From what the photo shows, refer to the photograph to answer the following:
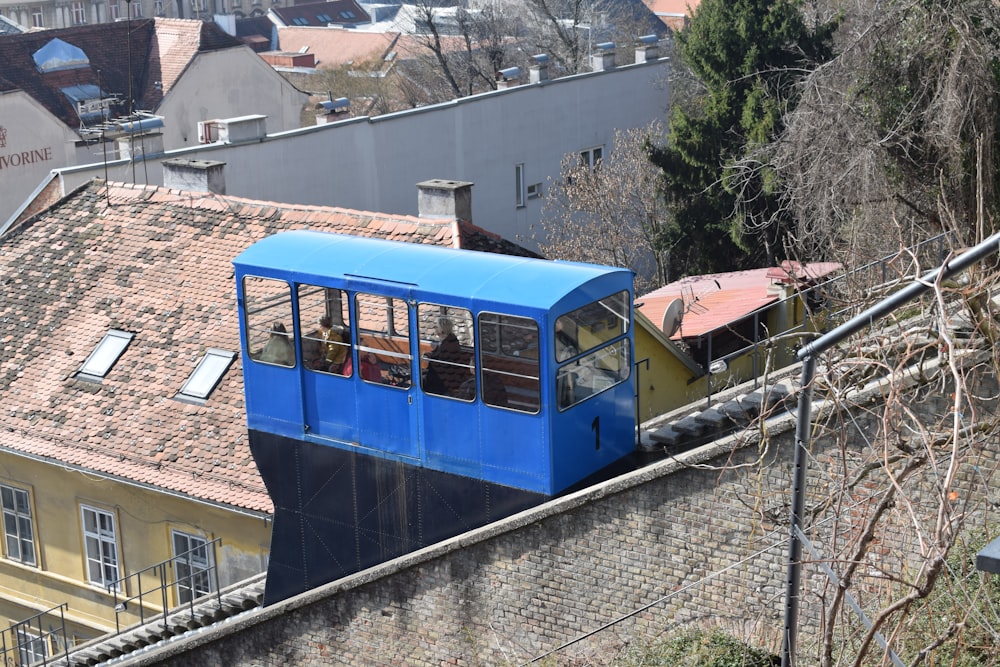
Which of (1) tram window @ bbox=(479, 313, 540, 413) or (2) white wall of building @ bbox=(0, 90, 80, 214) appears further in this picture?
(2) white wall of building @ bbox=(0, 90, 80, 214)

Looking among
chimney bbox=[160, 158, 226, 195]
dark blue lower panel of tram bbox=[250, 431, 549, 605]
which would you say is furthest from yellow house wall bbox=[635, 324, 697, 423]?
chimney bbox=[160, 158, 226, 195]

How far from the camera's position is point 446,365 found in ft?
40.5

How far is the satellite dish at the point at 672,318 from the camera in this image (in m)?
17.3

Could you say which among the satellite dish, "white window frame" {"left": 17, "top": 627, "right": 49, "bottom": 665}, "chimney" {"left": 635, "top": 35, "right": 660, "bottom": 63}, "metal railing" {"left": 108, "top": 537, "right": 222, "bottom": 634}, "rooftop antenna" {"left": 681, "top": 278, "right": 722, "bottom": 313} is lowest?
"white window frame" {"left": 17, "top": 627, "right": 49, "bottom": 665}

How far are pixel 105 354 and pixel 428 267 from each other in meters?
8.36

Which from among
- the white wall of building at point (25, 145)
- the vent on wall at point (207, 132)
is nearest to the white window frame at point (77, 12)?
the white wall of building at point (25, 145)

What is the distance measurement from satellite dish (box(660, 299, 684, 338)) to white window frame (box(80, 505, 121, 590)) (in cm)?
835

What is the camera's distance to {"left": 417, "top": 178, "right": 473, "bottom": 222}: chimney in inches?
763

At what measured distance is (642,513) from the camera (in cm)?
1152

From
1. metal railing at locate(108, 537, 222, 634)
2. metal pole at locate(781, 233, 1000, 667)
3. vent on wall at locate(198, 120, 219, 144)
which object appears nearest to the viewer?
metal pole at locate(781, 233, 1000, 667)

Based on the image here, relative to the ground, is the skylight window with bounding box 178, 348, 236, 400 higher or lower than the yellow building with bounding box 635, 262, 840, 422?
lower

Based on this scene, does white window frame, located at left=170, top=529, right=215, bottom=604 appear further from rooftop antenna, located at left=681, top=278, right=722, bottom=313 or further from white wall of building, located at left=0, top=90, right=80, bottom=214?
white wall of building, located at left=0, top=90, right=80, bottom=214

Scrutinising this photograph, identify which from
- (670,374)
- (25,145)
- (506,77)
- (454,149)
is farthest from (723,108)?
(25,145)

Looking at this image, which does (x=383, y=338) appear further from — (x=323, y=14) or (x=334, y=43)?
(x=323, y=14)
